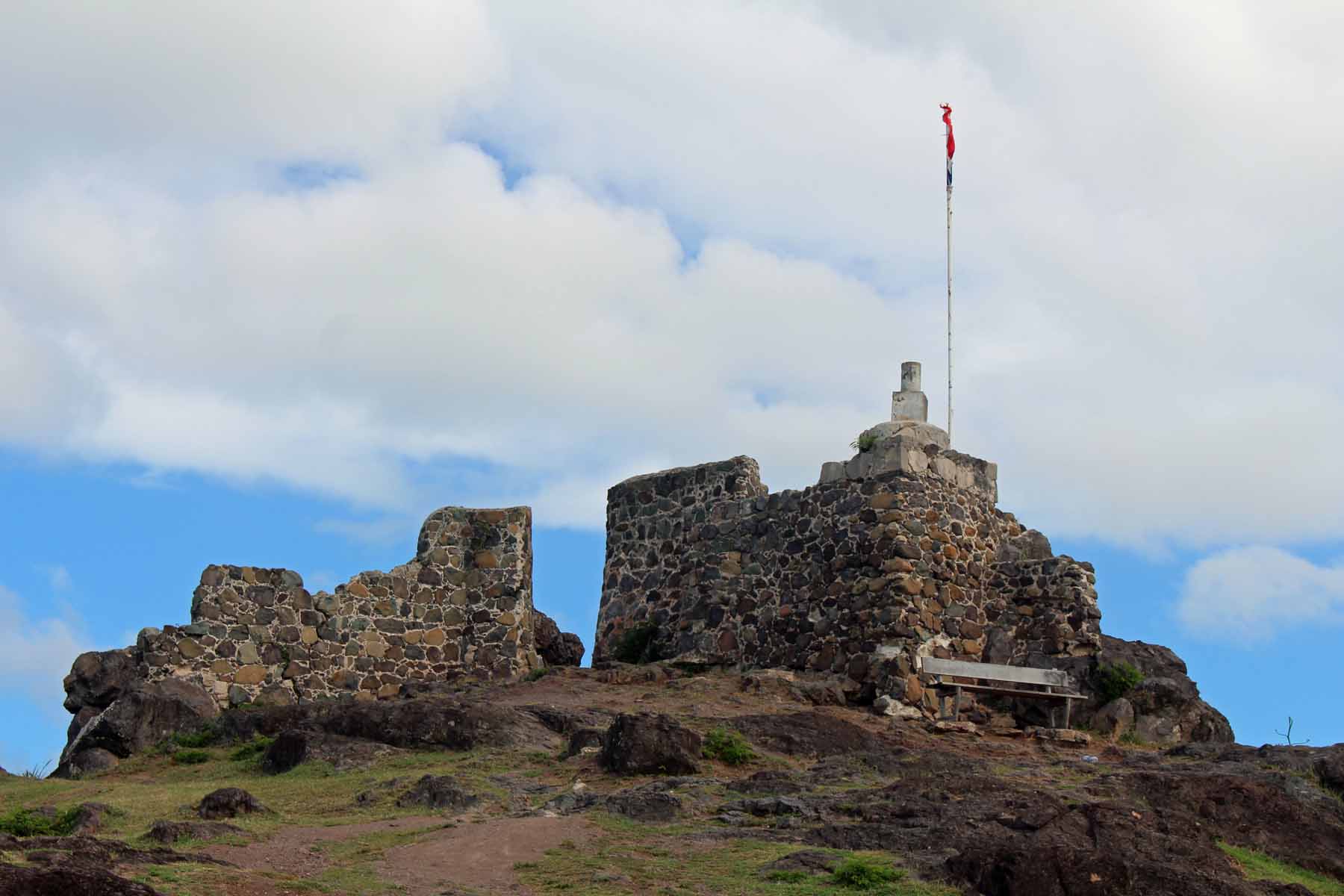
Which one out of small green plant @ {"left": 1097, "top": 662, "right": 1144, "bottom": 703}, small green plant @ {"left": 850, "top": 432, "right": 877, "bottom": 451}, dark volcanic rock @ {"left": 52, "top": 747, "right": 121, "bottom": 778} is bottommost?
dark volcanic rock @ {"left": 52, "top": 747, "right": 121, "bottom": 778}

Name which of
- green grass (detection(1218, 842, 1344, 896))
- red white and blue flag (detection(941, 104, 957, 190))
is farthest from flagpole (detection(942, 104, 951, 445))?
green grass (detection(1218, 842, 1344, 896))

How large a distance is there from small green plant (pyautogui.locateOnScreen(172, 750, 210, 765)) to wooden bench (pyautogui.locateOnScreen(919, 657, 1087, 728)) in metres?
11.2

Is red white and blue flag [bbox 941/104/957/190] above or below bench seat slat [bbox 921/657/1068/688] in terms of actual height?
above

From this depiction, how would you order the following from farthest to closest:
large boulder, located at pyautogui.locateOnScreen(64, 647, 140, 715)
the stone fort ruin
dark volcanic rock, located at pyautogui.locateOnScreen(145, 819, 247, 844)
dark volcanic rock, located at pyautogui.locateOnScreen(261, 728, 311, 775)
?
the stone fort ruin → large boulder, located at pyautogui.locateOnScreen(64, 647, 140, 715) → dark volcanic rock, located at pyautogui.locateOnScreen(261, 728, 311, 775) → dark volcanic rock, located at pyautogui.locateOnScreen(145, 819, 247, 844)

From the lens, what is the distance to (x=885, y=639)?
28438 mm

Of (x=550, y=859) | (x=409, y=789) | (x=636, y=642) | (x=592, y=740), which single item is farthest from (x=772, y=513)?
(x=550, y=859)

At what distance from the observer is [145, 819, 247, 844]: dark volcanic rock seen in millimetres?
16719

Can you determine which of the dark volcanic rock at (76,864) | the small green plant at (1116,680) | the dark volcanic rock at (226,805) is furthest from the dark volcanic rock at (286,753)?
the small green plant at (1116,680)

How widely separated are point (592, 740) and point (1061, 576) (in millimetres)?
10733

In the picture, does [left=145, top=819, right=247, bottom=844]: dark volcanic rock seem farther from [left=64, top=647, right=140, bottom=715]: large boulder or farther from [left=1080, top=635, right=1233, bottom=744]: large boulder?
[left=1080, top=635, right=1233, bottom=744]: large boulder

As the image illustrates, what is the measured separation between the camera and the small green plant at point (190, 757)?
23922mm

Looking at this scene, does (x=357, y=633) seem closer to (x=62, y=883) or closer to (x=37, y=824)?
(x=37, y=824)

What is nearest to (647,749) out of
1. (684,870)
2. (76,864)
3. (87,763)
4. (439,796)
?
(439,796)

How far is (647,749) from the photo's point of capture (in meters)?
20.6
